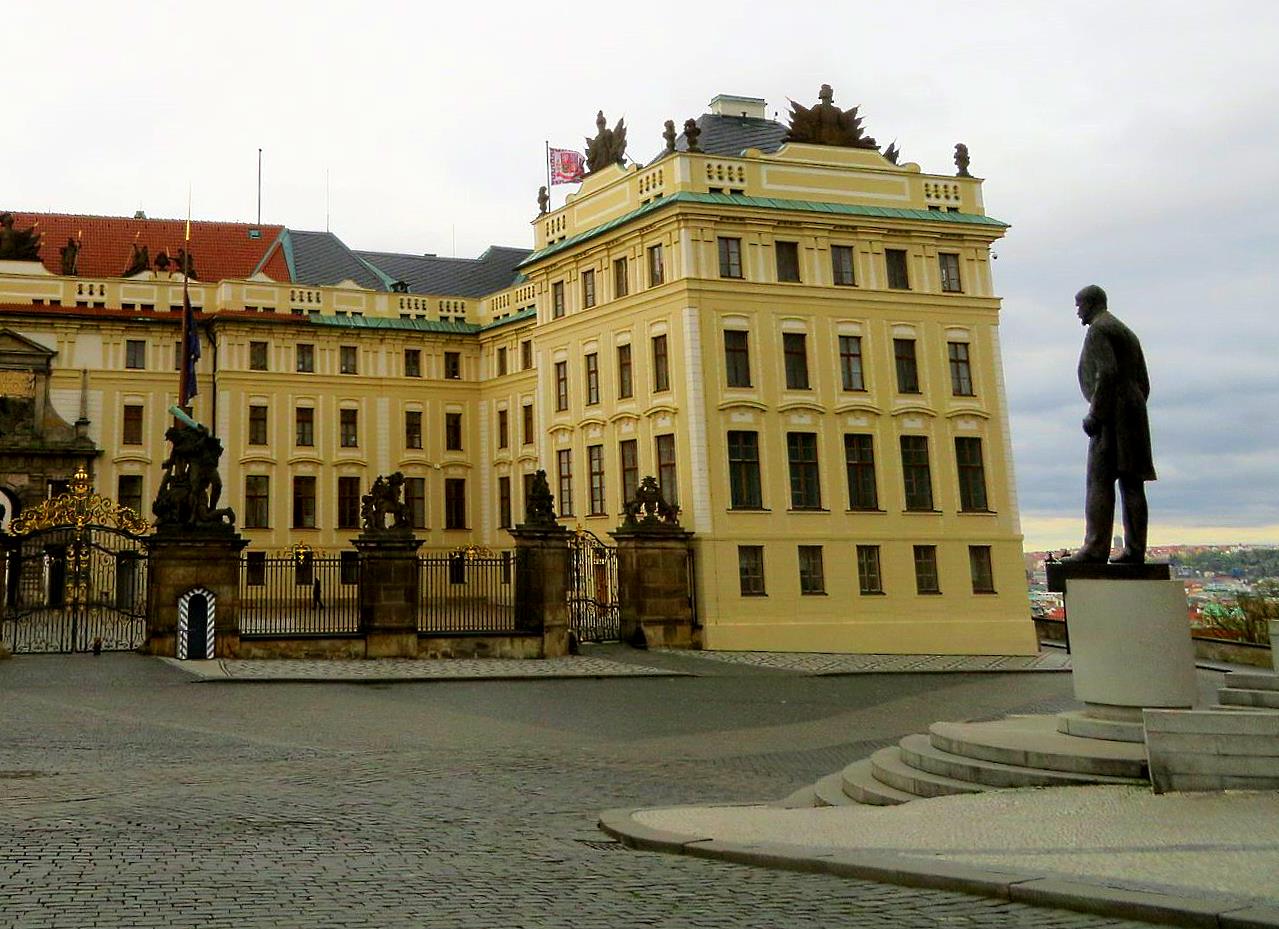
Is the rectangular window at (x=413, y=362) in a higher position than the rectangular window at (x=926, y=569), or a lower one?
higher

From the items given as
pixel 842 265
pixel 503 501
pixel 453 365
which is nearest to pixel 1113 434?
pixel 842 265

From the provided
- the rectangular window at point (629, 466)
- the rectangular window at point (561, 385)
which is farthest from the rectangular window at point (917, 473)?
the rectangular window at point (561, 385)

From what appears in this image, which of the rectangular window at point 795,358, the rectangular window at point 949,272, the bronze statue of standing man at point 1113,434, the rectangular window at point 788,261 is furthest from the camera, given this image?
the rectangular window at point 949,272

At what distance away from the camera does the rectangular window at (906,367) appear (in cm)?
3591

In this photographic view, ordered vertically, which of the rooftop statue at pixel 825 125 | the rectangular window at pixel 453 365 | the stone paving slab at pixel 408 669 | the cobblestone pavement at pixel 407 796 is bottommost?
the cobblestone pavement at pixel 407 796

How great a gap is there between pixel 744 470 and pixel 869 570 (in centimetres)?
472

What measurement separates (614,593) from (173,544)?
1193 centimetres

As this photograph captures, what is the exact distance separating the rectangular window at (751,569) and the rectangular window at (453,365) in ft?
75.8

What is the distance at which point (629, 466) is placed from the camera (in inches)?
1409

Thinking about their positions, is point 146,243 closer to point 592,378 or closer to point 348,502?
point 348,502

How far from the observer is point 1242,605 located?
128 feet

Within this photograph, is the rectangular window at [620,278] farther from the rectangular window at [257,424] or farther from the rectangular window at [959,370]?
the rectangular window at [257,424]

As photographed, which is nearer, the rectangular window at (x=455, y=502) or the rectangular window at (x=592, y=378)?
the rectangular window at (x=592, y=378)

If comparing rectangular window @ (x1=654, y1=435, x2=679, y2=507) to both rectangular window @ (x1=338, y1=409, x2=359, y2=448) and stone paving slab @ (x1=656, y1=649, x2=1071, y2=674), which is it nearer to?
stone paving slab @ (x1=656, y1=649, x2=1071, y2=674)
